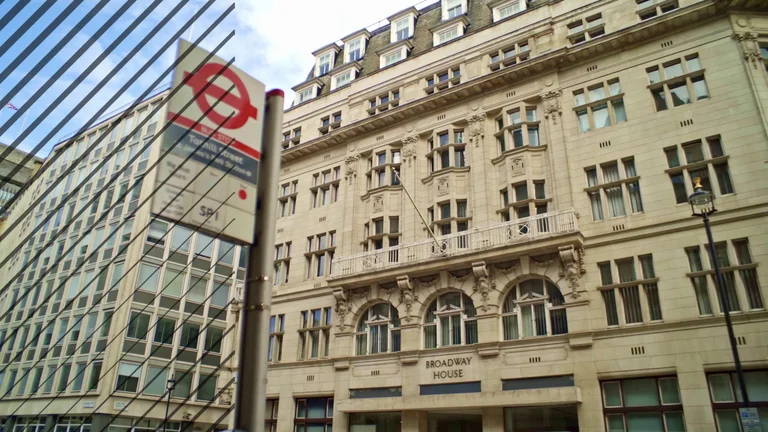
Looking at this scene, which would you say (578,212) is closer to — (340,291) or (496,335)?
(496,335)

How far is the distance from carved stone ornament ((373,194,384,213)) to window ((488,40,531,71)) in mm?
9239

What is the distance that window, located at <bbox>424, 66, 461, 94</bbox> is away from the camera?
1238 inches

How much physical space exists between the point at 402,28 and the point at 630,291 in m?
23.4

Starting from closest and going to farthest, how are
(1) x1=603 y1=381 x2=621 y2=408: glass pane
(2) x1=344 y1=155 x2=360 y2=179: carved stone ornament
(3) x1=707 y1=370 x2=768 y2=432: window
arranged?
(3) x1=707 y1=370 x2=768 y2=432: window
(1) x1=603 y1=381 x2=621 y2=408: glass pane
(2) x1=344 y1=155 x2=360 y2=179: carved stone ornament

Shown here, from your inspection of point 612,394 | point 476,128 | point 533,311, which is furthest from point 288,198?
point 612,394

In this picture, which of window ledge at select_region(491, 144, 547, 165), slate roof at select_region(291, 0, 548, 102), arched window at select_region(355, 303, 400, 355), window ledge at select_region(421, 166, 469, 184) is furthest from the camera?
slate roof at select_region(291, 0, 548, 102)

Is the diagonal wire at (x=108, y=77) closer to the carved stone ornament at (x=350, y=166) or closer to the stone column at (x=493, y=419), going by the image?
the stone column at (x=493, y=419)

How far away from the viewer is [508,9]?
31.8 meters

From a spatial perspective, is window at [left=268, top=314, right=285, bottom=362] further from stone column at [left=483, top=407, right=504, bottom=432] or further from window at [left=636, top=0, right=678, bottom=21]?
window at [left=636, top=0, right=678, bottom=21]

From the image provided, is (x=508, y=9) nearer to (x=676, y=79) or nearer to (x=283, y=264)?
(x=676, y=79)

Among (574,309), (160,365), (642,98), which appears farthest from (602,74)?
(160,365)

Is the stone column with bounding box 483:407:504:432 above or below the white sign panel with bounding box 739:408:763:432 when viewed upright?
above

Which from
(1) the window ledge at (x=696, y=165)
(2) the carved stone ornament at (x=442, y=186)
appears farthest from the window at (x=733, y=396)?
(2) the carved stone ornament at (x=442, y=186)

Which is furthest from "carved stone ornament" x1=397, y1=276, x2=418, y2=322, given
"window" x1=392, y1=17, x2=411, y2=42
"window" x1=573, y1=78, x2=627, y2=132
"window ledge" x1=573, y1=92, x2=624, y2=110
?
"window" x1=392, y1=17, x2=411, y2=42
